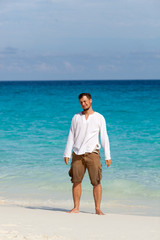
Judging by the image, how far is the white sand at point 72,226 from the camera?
3639mm

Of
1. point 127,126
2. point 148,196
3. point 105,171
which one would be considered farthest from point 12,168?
point 127,126

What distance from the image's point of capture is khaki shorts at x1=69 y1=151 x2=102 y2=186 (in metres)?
4.68

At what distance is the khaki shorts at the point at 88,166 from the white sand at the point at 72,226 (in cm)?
45

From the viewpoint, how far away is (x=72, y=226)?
4.00 metres

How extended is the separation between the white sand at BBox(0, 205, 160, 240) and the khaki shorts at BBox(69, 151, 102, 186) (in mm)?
452

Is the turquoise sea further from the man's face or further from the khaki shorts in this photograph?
the man's face

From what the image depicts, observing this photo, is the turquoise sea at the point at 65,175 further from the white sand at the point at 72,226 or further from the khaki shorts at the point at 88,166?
the white sand at the point at 72,226

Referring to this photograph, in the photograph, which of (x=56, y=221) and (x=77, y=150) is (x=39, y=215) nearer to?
(x=56, y=221)

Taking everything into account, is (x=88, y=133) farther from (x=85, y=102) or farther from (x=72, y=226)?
(x=72, y=226)

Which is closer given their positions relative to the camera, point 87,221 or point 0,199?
point 87,221

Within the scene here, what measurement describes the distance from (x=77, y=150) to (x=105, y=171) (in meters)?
3.41

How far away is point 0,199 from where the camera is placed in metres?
6.12

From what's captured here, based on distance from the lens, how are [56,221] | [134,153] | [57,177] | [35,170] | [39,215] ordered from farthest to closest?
1. [134,153]
2. [35,170]
3. [57,177]
4. [39,215]
5. [56,221]

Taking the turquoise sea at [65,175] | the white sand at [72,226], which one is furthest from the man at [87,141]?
the turquoise sea at [65,175]
